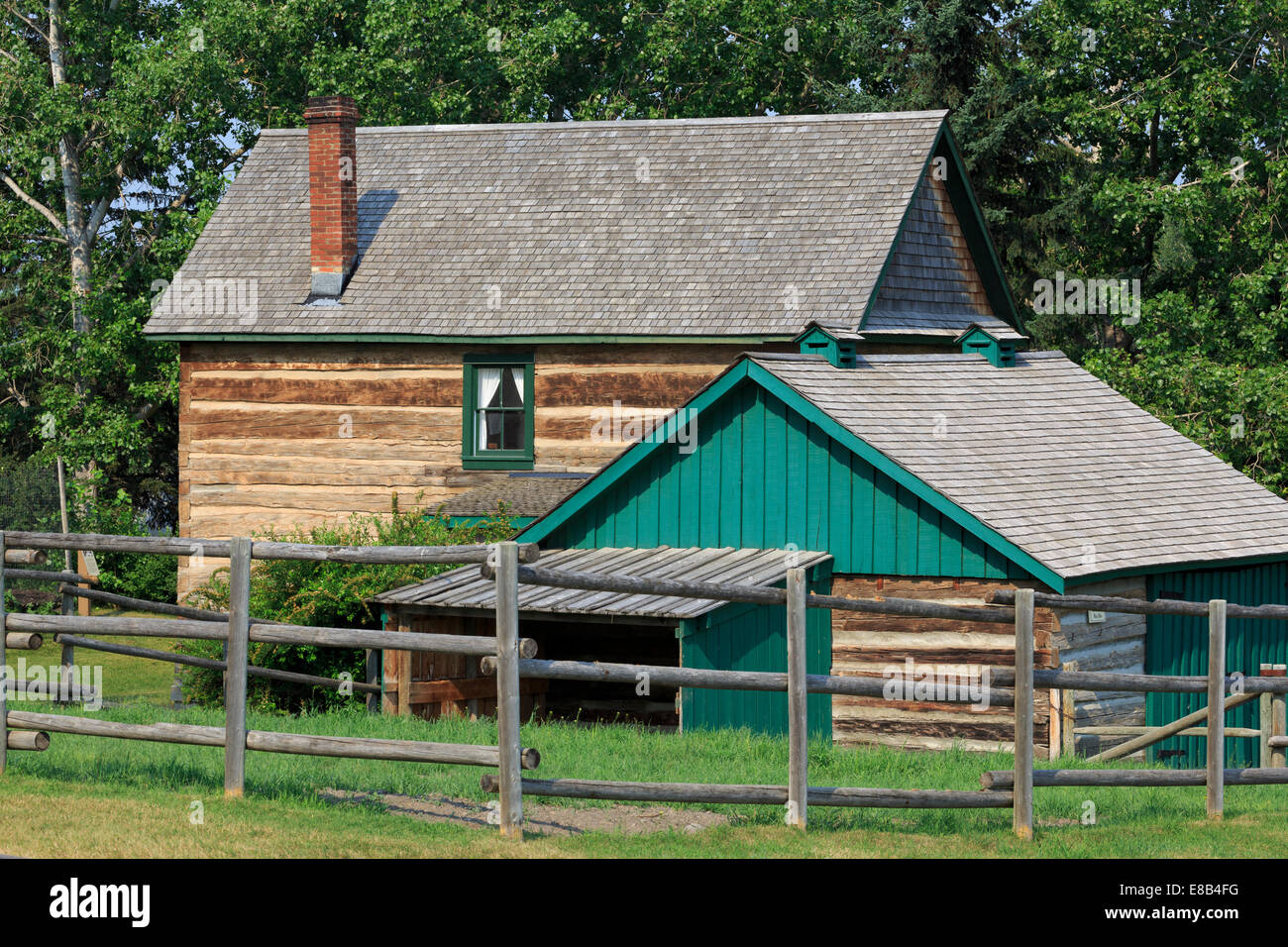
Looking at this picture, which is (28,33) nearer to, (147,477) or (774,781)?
(147,477)

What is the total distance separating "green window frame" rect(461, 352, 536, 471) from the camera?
22859 millimetres

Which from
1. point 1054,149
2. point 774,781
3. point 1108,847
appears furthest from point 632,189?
point 1108,847

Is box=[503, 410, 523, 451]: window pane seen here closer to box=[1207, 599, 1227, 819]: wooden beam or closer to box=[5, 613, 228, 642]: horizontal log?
box=[5, 613, 228, 642]: horizontal log

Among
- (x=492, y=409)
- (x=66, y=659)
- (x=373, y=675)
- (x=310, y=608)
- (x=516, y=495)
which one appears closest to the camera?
(x=66, y=659)

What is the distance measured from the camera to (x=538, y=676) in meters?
9.50

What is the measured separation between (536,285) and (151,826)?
1482cm

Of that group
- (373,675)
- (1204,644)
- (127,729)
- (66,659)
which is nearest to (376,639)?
(127,729)

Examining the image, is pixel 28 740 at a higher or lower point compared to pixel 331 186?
lower

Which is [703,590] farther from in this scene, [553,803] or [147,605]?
[147,605]

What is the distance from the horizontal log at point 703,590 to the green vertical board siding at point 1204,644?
7.02m

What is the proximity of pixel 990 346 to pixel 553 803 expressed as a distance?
12.3 m

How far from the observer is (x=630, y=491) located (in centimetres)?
1791

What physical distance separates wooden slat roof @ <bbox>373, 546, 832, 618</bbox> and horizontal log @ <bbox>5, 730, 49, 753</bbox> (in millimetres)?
5350

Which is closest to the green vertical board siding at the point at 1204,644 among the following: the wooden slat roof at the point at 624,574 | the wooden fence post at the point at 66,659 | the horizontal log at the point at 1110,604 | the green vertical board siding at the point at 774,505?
the green vertical board siding at the point at 774,505
